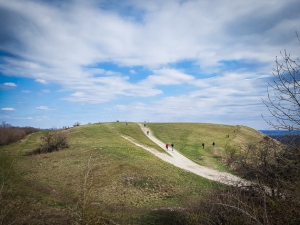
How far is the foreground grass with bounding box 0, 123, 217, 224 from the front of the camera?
55.1ft

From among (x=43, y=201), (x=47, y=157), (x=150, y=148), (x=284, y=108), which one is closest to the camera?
(x=284, y=108)

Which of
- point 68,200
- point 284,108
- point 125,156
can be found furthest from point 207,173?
point 284,108

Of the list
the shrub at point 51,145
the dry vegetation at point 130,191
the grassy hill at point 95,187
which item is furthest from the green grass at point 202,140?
the shrub at point 51,145

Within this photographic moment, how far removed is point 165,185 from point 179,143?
3212 cm

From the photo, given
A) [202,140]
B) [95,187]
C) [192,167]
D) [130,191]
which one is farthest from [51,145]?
[202,140]

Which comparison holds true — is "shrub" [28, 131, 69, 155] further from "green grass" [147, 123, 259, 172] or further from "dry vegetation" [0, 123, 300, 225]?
"green grass" [147, 123, 259, 172]

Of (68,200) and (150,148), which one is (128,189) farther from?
(150,148)

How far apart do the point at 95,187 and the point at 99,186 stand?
1.58 ft

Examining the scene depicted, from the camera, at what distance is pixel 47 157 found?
3950cm

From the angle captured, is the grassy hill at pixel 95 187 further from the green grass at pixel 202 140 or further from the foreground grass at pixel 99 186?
the green grass at pixel 202 140

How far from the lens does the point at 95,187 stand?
2459cm

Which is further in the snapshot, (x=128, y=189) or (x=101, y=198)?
(x=128, y=189)

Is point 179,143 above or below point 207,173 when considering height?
above

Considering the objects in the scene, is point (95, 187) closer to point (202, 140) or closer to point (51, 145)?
point (51, 145)
